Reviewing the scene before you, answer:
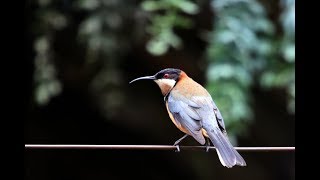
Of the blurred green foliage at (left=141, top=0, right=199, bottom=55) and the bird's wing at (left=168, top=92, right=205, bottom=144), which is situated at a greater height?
the blurred green foliage at (left=141, top=0, right=199, bottom=55)

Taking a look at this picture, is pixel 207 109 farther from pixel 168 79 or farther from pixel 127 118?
pixel 127 118

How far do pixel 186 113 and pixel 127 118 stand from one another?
108 cm

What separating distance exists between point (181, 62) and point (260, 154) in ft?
1.98

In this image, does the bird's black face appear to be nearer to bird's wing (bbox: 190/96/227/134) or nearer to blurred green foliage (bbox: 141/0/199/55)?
bird's wing (bbox: 190/96/227/134)

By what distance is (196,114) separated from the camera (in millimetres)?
1348

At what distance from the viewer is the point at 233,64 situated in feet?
6.23

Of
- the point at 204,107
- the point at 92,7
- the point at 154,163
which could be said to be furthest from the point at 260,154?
the point at 204,107

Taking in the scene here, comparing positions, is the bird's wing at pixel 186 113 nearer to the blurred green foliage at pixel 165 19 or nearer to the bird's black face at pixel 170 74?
the bird's black face at pixel 170 74

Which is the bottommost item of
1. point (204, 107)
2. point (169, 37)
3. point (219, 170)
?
point (219, 170)

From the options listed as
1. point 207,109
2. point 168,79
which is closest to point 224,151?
point 207,109

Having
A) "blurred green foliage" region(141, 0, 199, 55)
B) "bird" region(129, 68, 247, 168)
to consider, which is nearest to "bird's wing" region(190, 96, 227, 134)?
"bird" region(129, 68, 247, 168)

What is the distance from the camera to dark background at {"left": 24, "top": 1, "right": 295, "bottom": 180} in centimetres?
217

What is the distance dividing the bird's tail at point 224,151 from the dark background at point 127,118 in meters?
0.75
